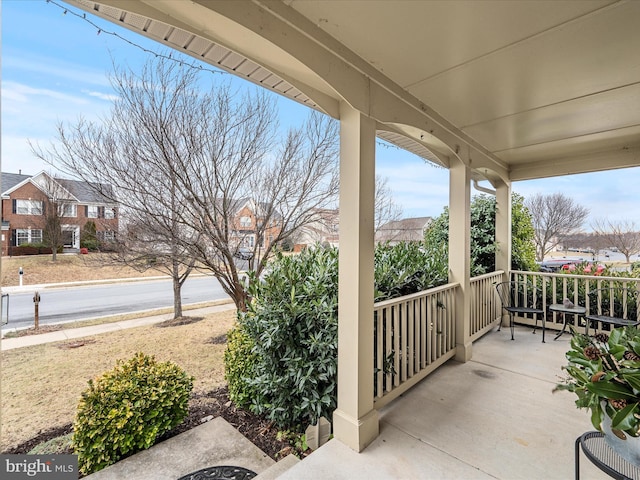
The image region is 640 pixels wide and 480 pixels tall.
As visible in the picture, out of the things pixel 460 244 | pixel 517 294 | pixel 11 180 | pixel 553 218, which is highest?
pixel 11 180

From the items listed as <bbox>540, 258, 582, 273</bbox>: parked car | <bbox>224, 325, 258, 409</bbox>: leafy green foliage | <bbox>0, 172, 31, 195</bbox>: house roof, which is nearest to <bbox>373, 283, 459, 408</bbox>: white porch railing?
<bbox>224, 325, 258, 409</bbox>: leafy green foliage

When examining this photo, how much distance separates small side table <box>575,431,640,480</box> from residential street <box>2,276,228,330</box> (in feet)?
15.1

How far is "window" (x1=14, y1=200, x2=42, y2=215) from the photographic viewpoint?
3.05 m

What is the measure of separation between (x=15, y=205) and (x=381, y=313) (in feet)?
12.8

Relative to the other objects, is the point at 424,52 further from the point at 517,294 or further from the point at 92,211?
the point at 517,294

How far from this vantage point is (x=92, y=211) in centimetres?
373

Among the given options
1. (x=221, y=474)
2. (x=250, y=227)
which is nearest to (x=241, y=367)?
(x=221, y=474)

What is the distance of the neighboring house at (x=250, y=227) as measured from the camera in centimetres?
446

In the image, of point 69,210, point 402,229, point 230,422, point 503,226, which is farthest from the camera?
point 402,229

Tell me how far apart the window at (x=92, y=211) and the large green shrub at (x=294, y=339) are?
268 centimetres

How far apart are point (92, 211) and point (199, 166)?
1455 millimetres

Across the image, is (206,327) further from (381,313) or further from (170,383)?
(381,313)

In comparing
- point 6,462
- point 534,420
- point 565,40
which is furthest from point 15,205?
point 534,420

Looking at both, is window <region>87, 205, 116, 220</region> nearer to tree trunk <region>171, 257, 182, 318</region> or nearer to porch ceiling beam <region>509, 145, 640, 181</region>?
tree trunk <region>171, 257, 182, 318</region>
